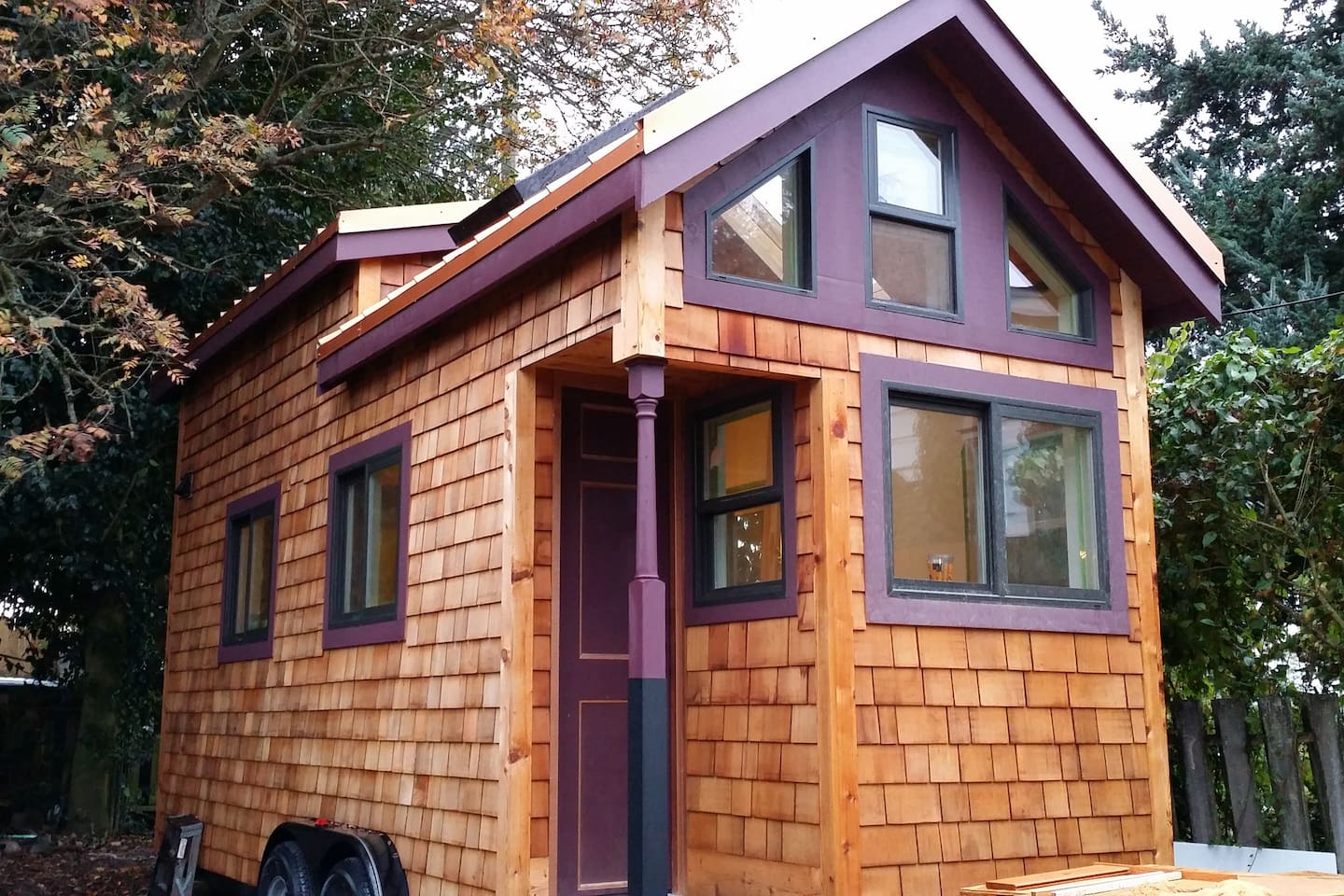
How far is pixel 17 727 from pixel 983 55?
13791 millimetres

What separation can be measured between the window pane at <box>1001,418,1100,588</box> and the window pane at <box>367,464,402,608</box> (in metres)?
3.27

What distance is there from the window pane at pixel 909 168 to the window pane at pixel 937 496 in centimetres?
101

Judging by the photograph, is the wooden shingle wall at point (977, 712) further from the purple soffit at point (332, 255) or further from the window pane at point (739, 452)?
the purple soffit at point (332, 255)

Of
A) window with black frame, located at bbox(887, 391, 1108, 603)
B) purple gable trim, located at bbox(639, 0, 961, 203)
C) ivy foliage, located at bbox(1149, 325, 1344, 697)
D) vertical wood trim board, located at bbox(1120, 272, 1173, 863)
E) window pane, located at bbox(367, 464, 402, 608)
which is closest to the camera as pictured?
purple gable trim, located at bbox(639, 0, 961, 203)

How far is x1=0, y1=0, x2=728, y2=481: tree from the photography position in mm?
9000

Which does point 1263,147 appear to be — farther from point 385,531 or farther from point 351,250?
point 385,531

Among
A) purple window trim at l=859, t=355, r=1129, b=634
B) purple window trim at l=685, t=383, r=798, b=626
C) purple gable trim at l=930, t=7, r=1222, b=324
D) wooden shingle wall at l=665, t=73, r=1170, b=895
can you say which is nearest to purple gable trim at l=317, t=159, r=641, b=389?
wooden shingle wall at l=665, t=73, r=1170, b=895

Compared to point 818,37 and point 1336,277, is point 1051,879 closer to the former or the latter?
point 818,37

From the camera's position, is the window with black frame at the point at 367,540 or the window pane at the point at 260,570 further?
the window pane at the point at 260,570

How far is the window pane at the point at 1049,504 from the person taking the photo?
6316 mm

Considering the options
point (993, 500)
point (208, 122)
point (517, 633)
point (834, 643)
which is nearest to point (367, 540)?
point (517, 633)

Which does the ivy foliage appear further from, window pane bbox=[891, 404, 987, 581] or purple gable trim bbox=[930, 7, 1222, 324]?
window pane bbox=[891, 404, 987, 581]

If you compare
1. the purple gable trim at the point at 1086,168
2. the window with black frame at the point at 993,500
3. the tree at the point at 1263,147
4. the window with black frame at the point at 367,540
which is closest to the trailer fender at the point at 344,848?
the window with black frame at the point at 367,540

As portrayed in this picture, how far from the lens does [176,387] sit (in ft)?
37.5
